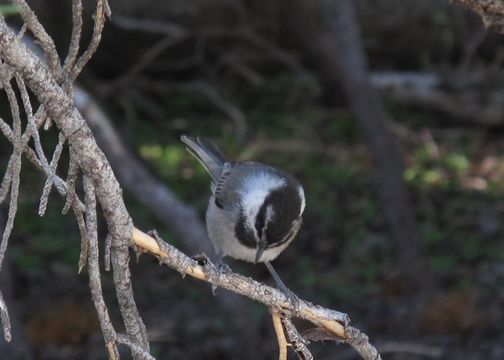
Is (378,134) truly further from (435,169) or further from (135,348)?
(135,348)

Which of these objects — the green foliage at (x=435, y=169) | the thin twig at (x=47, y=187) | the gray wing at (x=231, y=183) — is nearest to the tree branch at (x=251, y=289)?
the thin twig at (x=47, y=187)

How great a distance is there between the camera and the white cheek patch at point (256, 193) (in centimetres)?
440

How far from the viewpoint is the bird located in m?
4.32

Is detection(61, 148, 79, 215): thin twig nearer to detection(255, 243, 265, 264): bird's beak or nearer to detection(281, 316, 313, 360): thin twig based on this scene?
detection(281, 316, 313, 360): thin twig

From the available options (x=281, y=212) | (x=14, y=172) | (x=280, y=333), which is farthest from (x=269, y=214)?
(x=14, y=172)

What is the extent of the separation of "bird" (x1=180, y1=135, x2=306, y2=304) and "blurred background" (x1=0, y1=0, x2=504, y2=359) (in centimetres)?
187

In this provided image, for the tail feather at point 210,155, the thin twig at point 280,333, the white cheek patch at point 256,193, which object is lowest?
the tail feather at point 210,155

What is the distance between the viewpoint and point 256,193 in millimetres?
4578

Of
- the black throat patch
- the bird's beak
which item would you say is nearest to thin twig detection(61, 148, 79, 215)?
the black throat patch

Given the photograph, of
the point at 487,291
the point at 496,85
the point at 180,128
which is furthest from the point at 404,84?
the point at 487,291

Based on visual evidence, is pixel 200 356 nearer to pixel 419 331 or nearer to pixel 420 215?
pixel 419 331

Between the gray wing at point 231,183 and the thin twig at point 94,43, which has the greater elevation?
the thin twig at point 94,43

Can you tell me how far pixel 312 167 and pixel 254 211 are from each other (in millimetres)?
5821

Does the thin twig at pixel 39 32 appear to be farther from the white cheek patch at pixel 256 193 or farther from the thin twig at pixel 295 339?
the white cheek patch at pixel 256 193
